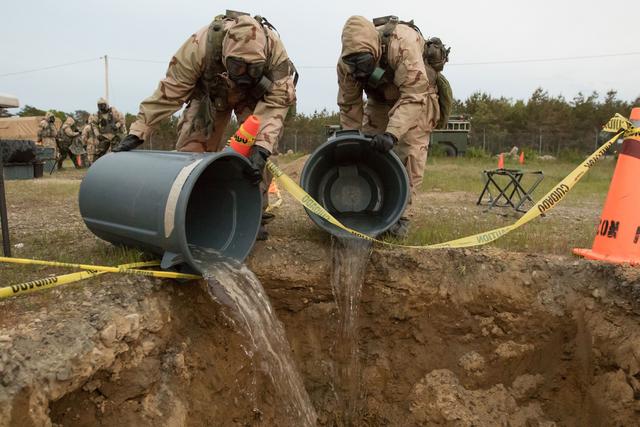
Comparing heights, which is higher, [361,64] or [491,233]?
[361,64]

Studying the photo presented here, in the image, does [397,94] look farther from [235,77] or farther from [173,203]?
[173,203]

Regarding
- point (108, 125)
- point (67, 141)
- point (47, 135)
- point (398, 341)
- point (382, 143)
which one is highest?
point (108, 125)

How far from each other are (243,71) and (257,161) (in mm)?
589

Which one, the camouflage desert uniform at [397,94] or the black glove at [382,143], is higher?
the camouflage desert uniform at [397,94]

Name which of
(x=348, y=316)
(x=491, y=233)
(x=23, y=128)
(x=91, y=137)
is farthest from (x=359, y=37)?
(x=23, y=128)

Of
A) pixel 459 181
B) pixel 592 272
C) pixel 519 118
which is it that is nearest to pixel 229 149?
pixel 592 272

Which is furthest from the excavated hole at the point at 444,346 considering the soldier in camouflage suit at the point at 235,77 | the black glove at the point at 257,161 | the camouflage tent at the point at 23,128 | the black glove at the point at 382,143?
the camouflage tent at the point at 23,128

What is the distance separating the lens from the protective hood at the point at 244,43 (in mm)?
3311

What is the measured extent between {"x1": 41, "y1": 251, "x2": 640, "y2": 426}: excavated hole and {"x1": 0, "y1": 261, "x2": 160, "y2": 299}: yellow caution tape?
43cm

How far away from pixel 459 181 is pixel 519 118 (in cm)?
2071

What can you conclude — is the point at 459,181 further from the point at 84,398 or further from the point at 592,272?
the point at 84,398

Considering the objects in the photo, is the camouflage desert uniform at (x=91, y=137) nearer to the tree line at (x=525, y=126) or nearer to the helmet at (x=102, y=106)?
the helmet at (x=102, y=106)

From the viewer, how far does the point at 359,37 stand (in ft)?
11.4

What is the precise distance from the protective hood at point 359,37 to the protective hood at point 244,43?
564 mm
